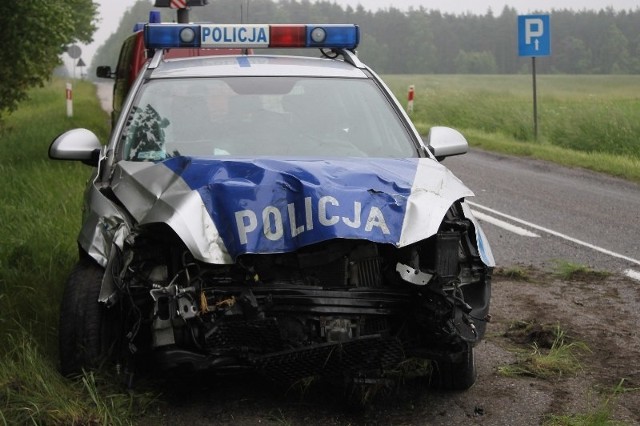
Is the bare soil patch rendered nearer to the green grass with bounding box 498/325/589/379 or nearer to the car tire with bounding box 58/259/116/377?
the green grass with bounding box 498/325/589/379

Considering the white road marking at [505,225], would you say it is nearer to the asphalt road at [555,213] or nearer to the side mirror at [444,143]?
the asphalt road at [555,213]

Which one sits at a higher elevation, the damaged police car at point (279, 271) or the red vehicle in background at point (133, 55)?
the red vehicle in background at point (133, 55)

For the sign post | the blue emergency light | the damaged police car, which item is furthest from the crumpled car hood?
the sign post

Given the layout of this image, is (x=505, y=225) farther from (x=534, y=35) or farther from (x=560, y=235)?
(x=534, y=35)

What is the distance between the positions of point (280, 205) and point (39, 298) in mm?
2278

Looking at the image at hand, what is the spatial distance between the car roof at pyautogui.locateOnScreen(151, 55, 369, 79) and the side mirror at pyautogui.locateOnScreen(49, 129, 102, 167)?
1.90 feet

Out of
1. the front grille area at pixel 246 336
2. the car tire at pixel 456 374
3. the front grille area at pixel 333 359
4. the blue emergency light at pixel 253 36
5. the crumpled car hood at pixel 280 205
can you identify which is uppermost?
the blue emergency light at pixel 253 36

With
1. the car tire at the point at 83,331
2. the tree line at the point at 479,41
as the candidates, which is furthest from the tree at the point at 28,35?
the tree line at the point at 479,41

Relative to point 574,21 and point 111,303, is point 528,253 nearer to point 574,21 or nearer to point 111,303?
point 111,303

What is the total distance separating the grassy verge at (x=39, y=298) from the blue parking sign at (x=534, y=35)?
37.0 feet

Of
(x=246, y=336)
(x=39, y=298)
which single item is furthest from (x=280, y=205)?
(x=39, y=298)

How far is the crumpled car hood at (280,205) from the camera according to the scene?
407 cm

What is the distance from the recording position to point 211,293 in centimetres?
407

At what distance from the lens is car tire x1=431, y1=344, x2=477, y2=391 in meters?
4.67
